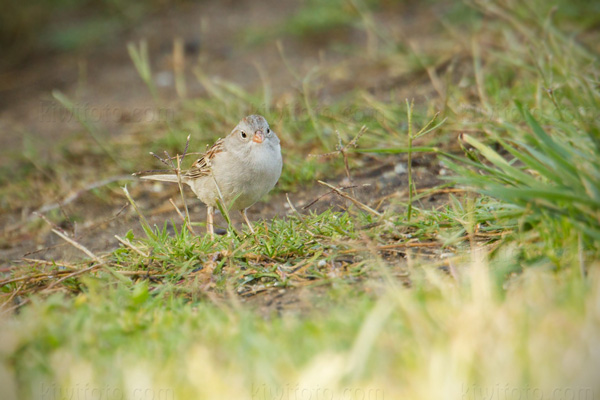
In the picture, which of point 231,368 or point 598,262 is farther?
point 598,262

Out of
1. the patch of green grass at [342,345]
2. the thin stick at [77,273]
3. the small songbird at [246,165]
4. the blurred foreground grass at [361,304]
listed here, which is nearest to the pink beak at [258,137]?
the small songbird at [246,165]

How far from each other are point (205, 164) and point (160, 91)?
388 cm

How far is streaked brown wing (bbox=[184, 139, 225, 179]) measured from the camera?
14.8ft

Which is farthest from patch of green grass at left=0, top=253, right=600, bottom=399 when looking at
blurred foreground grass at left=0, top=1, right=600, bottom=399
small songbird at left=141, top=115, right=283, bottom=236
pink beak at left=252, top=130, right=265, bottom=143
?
pink beak at left=252, top=130, right=265, bottom=143

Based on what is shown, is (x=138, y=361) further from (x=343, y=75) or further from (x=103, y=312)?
(x=343, y=75)

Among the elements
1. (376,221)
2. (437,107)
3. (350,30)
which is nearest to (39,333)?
(376,221)

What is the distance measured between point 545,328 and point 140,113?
6.13 m

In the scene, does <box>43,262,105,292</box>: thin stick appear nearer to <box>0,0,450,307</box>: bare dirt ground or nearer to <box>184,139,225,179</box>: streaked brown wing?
<box>0,0,450,307</box>: bare dirt ground

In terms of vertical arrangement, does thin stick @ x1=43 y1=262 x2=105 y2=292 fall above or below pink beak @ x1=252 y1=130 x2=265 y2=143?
below

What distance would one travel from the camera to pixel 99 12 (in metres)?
11.1

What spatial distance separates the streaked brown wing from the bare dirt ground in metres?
0.38

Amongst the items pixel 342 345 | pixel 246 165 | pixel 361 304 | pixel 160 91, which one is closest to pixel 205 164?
pixel 246 165

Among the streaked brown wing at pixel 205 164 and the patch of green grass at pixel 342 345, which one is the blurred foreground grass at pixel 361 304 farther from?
the streaked brown wing at pixel 205 164

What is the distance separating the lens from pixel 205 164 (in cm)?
464
